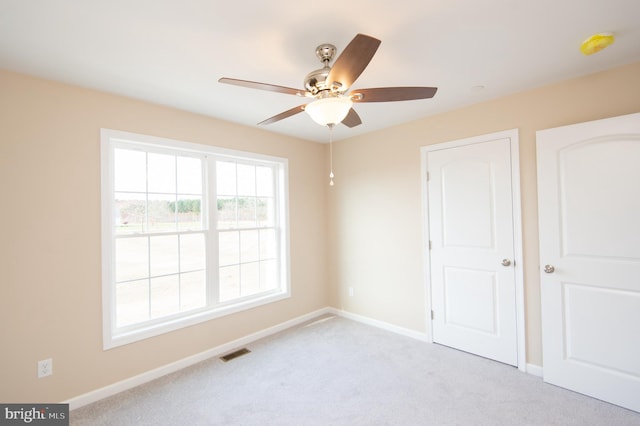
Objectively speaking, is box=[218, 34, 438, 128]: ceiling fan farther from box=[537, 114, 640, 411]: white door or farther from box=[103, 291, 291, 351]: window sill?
box=[103, 291, 291, 351]: window sill

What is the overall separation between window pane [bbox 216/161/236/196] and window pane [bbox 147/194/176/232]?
525 mm

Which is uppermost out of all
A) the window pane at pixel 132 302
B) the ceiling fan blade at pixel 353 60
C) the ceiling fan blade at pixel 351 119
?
the ceiling fan blade at pixel 353 60

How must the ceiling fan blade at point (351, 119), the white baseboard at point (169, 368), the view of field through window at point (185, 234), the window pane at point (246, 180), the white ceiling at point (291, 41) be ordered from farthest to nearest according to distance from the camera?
the window pane at point (246, 180) < the view of field through window at point (185, 234) < the white baseboard at point (169, 368) < the ceiling fan blade at point (351, 119) < the white ceiling at point (291, 41)

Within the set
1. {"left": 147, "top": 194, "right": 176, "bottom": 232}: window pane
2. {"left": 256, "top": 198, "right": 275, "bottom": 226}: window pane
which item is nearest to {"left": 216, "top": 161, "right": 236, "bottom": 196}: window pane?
{"left": 256, "top": 198, "right": 275, "bottom": 226}: window pane

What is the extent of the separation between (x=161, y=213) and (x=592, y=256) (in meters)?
3.76

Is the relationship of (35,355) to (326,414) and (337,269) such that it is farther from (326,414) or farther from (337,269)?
(337,269)

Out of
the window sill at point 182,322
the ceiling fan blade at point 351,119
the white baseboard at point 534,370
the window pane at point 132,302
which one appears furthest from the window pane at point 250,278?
the white baseboard at point 534,370

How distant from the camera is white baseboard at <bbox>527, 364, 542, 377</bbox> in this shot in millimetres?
2586

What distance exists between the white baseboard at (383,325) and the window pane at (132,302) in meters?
2.47

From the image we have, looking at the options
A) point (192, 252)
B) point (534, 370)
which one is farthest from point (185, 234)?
point (534, 370)

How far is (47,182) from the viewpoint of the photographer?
2.23 meters

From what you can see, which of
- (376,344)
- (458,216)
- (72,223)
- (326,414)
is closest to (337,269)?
(376,344)

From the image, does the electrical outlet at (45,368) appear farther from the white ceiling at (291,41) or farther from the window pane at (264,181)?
the window pane at (264,181)

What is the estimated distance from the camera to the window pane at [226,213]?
3344 mm
